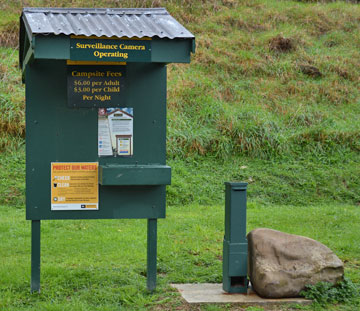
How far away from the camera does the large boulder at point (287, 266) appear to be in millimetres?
5613

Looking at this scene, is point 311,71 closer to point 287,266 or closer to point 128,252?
point 128,252

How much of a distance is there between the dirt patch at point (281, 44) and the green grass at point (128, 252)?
8551 millimetres

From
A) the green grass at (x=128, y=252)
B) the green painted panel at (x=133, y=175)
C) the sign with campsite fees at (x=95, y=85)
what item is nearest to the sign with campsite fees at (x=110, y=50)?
the sign with campsite fees at (x=95, y=85)

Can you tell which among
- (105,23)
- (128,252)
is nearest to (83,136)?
(105,23)

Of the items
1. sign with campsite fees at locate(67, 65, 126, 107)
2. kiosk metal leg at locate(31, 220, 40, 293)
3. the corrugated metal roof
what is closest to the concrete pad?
kiosk metal leg at locate(31, 220, 40, 293)

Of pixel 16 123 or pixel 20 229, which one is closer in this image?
pixel 20 229

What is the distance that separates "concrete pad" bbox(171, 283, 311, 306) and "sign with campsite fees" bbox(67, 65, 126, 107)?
2040mm

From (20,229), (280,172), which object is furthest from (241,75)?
(20,229)

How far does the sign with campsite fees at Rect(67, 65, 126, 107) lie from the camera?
18.5ft

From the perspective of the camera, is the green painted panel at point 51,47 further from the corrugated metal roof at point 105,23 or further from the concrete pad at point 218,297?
the concrete pad at point 218,297

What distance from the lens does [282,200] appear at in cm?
1162

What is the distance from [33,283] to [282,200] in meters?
6.84

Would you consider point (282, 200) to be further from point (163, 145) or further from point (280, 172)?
point (163, 145)

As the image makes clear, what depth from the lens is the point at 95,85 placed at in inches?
224
